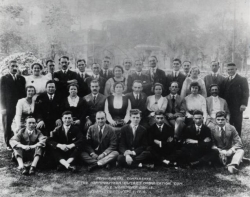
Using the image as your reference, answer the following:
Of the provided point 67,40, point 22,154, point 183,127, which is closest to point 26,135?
point 22,154

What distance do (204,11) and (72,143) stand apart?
2754 millimetres

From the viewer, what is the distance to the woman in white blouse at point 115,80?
3803mm

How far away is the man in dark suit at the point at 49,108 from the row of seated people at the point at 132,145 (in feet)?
0.53

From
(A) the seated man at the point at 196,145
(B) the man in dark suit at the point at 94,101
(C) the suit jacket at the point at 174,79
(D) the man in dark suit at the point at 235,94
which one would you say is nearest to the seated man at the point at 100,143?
(B) the man in dark suit at the point at 94,101

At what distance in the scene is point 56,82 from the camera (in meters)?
3.77

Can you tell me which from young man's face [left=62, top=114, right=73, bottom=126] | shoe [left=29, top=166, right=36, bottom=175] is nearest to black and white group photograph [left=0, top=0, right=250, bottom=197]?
young man's face [left=62, top=114, right=73, bottom=126]

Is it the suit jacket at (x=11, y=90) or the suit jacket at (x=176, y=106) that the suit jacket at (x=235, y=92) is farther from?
the suit jacket at (x=11, y=90)

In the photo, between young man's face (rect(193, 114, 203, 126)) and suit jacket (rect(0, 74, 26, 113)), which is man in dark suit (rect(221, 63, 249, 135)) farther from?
suit jacket (rect(0, 74, 26, 113))

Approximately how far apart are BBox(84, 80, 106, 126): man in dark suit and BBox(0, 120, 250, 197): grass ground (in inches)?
31.7

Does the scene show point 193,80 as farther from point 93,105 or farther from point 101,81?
point 93,105

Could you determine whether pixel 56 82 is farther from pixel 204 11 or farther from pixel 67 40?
pixel 204 11

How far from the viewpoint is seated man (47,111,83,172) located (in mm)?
3230

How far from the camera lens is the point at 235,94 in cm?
374

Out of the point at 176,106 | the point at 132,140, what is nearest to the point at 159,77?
the point at 176,106
